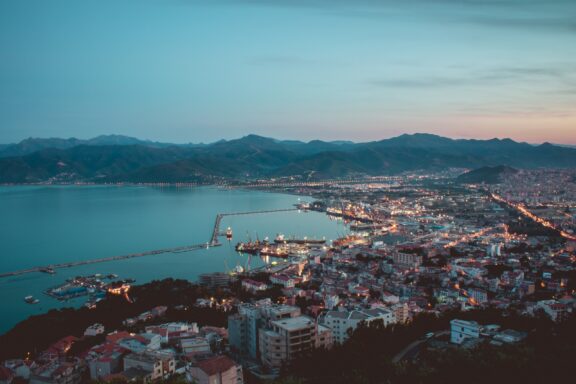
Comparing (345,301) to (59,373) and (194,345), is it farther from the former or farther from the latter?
(59,373)

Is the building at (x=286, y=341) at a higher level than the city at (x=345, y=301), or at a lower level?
higher

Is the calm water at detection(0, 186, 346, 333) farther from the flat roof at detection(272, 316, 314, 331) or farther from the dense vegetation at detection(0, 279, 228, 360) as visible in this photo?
the flat roof at detection(272, 316, 314, 331)

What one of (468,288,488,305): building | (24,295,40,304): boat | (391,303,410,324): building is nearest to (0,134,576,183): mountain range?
(24,295,40,304): boat

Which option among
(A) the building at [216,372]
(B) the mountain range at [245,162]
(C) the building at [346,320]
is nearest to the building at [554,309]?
(C) the building at [346,320]

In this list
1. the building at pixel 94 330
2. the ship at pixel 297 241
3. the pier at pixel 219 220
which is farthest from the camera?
the pier at pixel 219 220

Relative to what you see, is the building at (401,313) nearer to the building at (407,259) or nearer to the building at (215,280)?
the building at (215,280)

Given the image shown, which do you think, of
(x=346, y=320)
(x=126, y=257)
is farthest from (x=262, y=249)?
(x=346, y=320)
